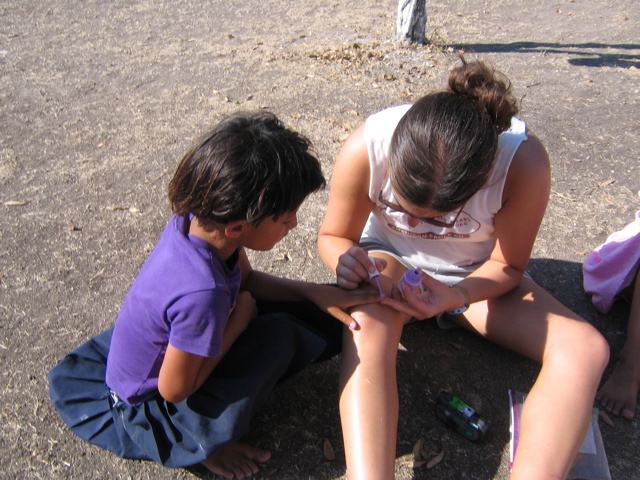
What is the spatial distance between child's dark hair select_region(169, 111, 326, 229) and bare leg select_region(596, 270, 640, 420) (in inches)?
64.1

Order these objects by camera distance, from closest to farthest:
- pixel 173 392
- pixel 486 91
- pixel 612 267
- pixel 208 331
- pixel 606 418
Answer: pixel 208 331
pixel 173 392
pixel 486 91
pixel 606 418
pixel 612 267

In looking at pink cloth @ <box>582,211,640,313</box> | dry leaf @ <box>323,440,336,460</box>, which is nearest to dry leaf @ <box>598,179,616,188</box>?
pink cloth @ <box>582,211,640,313</box>

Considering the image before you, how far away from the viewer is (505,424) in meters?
2.32

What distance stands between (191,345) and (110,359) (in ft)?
1.73

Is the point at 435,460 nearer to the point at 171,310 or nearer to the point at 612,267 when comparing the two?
the point at 171,310

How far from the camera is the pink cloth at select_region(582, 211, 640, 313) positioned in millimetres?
2754

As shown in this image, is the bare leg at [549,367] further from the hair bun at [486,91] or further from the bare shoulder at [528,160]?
the hair bun at [486,91]

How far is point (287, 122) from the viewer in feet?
14.7

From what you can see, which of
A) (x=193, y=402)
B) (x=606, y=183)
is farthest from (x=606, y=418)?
(x=606, y=183)

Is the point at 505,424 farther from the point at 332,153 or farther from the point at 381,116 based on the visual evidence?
the point at 332,153

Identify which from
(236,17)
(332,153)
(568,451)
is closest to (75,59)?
(236,17)

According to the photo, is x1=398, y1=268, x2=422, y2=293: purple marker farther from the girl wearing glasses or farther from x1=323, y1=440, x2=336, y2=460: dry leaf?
x1=323, y1=440, x2=336, y2=460: dry leaf

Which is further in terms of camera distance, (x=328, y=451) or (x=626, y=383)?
(x=626, y=383)

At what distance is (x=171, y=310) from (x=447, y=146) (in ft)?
3.36
